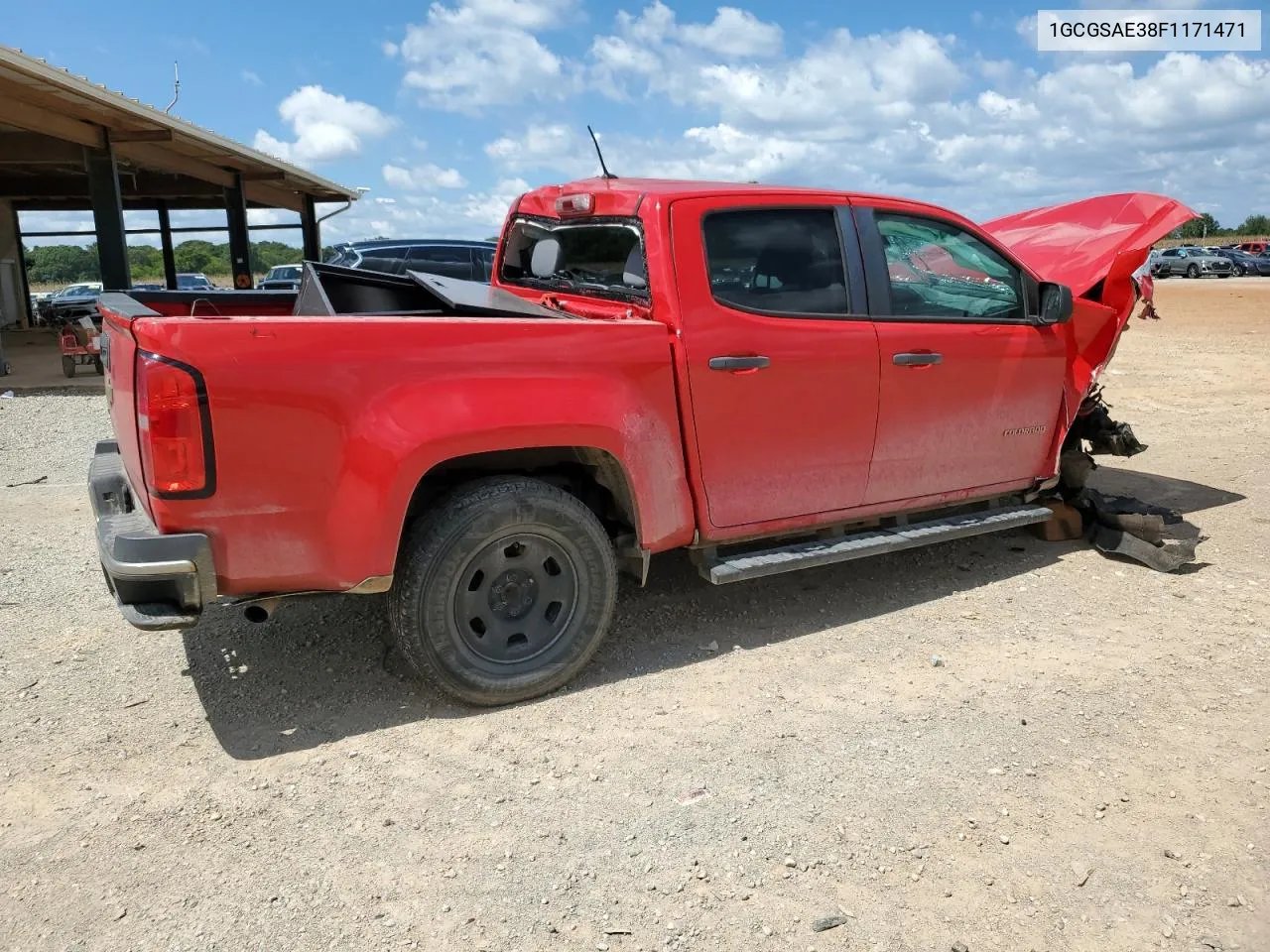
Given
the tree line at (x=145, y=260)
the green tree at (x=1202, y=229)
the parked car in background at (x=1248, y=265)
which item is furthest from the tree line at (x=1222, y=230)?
the tree line at (x=145, y=260)

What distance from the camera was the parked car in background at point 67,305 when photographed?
25344 mm

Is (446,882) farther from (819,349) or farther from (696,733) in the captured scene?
(819,349)

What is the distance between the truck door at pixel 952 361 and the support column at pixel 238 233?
695 inches

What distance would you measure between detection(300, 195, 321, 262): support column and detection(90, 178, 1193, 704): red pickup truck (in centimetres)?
2112

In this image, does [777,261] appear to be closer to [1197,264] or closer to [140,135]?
[140,135]

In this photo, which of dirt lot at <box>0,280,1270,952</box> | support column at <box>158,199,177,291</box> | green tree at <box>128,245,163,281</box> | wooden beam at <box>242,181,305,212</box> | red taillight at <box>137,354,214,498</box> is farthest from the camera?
green tree at <box>128,245,163,281</box>

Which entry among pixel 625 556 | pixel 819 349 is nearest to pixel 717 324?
pixel 819 349

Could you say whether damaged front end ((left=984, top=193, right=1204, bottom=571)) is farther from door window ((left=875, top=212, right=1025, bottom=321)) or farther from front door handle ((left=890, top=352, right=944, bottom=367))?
front door handle ((left=890, top=352, right=944, bottom=367))

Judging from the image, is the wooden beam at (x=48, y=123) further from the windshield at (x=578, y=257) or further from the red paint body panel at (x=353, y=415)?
the red paint body panel at (x=353, y=415)

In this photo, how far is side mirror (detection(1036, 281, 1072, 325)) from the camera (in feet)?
15.4

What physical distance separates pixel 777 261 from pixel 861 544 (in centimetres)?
132

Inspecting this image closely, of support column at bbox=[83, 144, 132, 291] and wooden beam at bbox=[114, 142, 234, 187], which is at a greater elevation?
wooden beam at bbox=[114, 142, 234, 187]

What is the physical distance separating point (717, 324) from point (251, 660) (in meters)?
2.38

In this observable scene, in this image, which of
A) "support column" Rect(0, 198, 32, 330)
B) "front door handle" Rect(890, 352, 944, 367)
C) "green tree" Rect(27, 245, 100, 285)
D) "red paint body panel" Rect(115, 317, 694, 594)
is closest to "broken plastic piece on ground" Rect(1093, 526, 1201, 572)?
"front door handle" Rect(890, 352, 944, 367)
